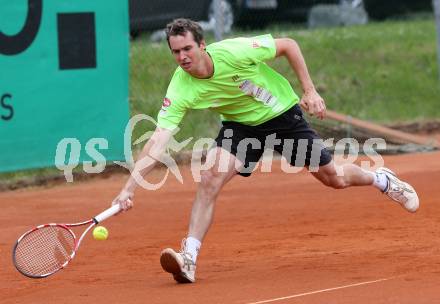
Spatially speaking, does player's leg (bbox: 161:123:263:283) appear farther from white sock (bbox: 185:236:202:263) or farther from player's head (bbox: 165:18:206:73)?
player's head (bbox: 165:18:206:73)

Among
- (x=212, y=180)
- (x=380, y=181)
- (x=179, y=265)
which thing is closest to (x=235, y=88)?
(x=212, y=180)

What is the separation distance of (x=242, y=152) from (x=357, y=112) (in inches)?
308

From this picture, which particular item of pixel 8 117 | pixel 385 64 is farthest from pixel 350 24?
pixel 8 117

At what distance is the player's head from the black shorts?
0.68 m

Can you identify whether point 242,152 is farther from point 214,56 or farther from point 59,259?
point 59,259

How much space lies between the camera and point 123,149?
38.4ft

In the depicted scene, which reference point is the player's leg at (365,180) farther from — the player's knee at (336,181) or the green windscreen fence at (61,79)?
the green windscreen fence at (61,79)

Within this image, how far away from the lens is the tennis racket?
6535 mm

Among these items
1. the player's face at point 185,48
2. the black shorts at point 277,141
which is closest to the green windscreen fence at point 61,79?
the black shorts at point 277,141

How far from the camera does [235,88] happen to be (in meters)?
7.06

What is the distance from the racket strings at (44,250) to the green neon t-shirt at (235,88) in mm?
880

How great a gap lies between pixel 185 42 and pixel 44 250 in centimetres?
144

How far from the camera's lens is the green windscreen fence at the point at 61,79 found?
430 inches

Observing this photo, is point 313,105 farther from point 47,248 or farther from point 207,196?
point 47,248
